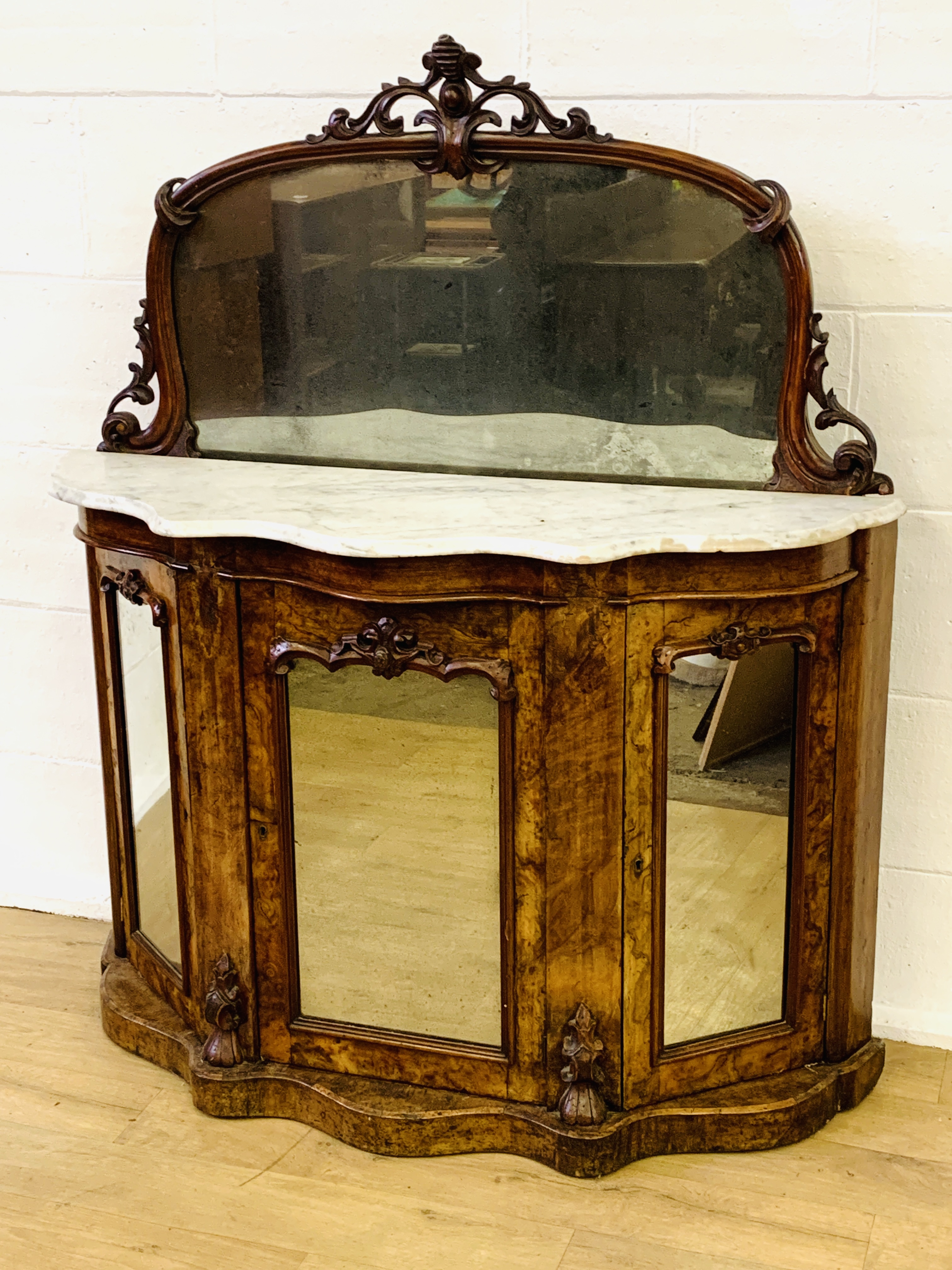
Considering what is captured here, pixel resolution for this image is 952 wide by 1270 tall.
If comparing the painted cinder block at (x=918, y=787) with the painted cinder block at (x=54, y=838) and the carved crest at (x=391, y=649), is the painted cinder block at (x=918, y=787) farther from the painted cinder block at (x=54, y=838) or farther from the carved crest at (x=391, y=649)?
the painted cinder block at (x=54, y=838)

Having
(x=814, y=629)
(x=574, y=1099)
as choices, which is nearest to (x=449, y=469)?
(x=814, y=629)

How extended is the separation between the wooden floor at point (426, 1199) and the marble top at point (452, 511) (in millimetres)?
952

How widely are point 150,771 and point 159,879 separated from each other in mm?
197

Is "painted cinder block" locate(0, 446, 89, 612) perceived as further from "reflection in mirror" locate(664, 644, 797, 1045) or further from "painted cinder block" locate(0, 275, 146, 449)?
"reflection in mirror" locate(664, 644, 797, 1045)

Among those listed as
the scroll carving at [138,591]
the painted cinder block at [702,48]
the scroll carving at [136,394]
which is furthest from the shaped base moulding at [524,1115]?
the painted cinder block at [702,48]

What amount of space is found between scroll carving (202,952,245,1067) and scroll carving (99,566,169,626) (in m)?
0.54

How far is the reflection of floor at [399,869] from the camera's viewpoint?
2.17m

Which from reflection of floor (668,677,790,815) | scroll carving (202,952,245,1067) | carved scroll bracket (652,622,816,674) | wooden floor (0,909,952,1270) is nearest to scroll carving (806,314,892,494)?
carved scroll bracket (652,622,816,674)

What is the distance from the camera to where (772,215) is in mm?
2189

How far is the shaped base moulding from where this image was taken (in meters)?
2.23

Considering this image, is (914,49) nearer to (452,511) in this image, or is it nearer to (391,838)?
(452,511)

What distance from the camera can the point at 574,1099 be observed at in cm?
220

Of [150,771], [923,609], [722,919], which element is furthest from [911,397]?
[150,771]

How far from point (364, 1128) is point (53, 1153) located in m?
0.49
